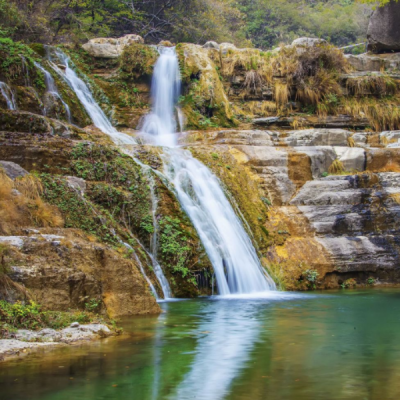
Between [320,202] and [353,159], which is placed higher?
[353,159]

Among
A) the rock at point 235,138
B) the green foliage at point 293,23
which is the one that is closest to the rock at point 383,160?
the rock at point 235,138

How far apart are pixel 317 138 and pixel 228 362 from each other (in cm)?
1226

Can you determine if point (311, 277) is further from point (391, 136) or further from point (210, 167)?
point (391, 136)

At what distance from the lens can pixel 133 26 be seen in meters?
29.7

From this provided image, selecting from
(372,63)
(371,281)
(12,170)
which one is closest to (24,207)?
(12,170)

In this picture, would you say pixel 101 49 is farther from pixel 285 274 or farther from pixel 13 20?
pixel 285 274

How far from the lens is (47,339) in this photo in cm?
604

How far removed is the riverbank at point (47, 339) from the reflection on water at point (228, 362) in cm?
24

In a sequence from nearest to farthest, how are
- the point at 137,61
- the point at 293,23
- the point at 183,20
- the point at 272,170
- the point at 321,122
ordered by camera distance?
the point at 272,170
the point at 321,122
the point at 137,61
the point at 183,20
the point at 293,23

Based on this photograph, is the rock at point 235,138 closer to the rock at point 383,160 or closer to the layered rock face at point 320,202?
the layered rock face at point 320,202

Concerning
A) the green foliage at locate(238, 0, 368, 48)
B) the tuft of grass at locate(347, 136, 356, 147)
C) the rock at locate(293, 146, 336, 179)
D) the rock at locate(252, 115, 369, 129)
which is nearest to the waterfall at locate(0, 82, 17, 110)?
the rock at locate(293, 146, 336, 179)

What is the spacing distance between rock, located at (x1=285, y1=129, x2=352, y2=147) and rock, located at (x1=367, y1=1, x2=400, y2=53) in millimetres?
9902

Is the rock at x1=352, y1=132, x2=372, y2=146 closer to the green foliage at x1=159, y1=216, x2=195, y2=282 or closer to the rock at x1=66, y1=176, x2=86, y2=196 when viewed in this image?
the green foliage at x1=159, y1=216, x2=195, y2=282

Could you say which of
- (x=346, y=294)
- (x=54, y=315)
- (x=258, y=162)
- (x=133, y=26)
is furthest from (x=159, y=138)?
(x=133, y=26)
